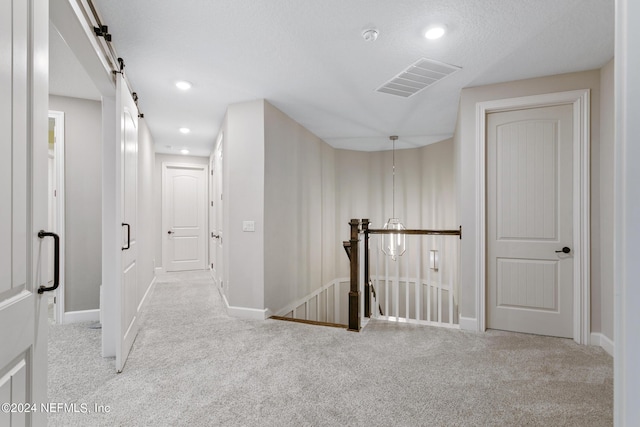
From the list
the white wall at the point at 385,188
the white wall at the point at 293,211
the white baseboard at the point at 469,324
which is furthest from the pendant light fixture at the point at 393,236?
the white wall at the point at 293,211

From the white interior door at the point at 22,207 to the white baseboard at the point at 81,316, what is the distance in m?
3.01

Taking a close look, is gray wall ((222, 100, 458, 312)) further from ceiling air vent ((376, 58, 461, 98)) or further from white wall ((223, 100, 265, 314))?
ceiling air vent ((376, 58, 461, 98))

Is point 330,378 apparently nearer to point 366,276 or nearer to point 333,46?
point 366,276

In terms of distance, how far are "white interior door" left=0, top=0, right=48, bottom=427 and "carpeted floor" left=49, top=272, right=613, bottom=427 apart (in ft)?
3.41

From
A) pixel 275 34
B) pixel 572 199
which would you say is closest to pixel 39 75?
pixel 275 34

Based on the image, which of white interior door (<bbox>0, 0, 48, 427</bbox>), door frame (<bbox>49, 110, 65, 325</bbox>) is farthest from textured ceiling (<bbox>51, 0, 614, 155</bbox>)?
white interior door (<bbox>0, 0, 48, 427</bbox>)

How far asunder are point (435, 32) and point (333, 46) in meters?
0.76

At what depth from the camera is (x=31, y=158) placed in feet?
3.60

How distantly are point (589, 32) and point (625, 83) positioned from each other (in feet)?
7.95

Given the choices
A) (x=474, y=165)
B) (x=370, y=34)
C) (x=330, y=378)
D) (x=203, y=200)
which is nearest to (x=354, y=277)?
(x=330, y=378)

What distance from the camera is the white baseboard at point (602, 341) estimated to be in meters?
2.77

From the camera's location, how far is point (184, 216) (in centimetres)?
702

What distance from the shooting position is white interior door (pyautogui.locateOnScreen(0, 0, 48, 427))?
0.95m

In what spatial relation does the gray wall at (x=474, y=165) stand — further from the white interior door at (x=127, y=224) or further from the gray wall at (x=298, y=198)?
the white interior door at (x=127, y=224)
